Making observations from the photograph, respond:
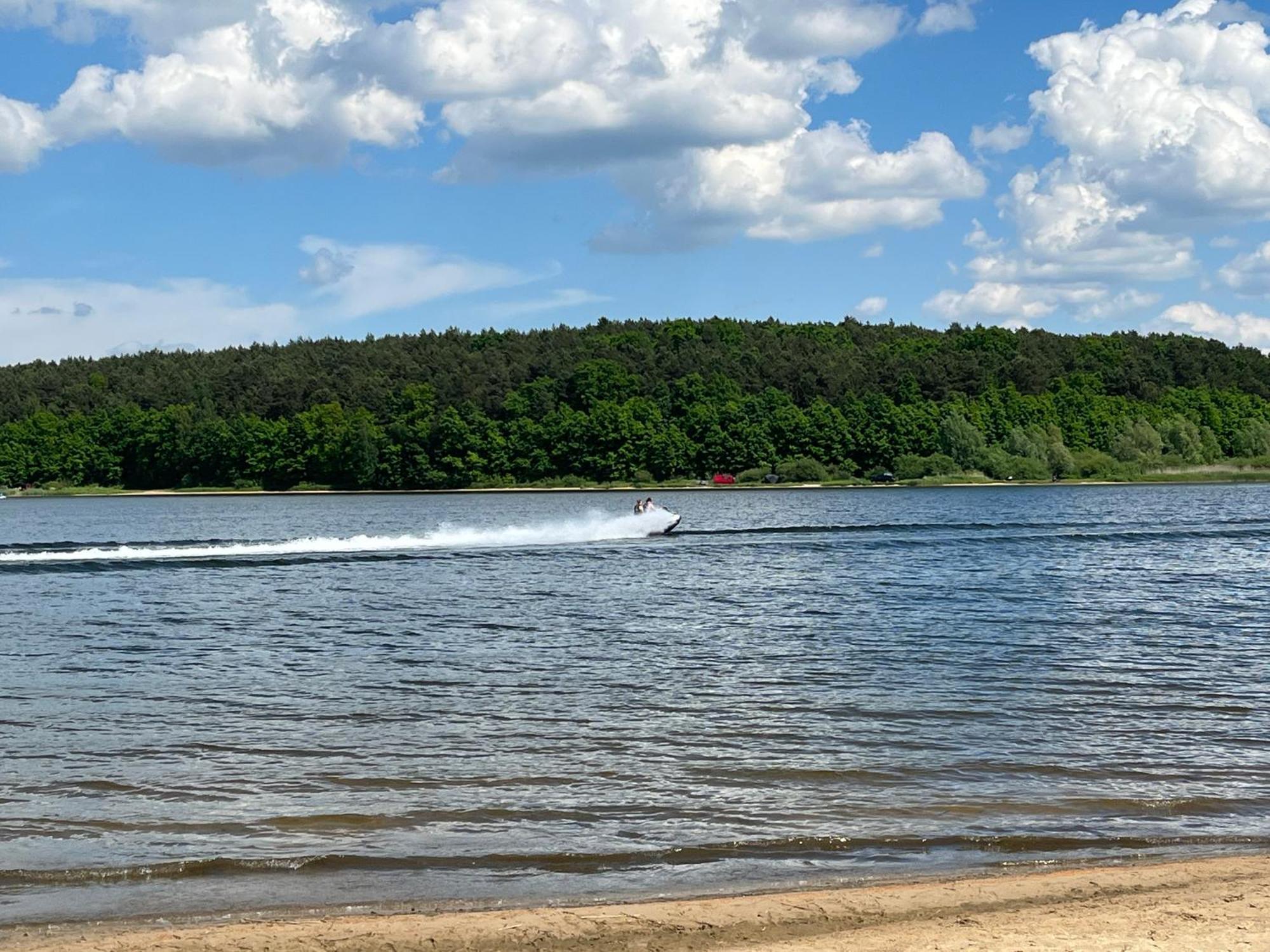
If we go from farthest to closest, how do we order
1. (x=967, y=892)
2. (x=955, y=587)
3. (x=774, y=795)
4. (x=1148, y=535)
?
(x=1148, y=535), (x=955, y=587), (x=774, y=795), (x=967, y=892)

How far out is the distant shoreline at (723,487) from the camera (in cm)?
17062

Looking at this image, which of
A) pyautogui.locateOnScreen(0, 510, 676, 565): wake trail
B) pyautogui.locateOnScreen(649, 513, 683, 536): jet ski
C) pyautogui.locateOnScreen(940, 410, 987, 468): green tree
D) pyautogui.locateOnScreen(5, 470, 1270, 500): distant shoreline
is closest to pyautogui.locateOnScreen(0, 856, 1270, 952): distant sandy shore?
pyautogui.locateOnScreen(0, 510, 676, 565): wake trail

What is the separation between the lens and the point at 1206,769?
16.4 m

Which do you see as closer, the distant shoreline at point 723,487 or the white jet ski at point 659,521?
the white jet ski at point 659,521

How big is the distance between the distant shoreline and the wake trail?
10119cm

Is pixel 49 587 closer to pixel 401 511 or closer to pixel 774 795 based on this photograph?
pixel 774 795

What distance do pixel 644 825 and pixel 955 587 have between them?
100.0 ft

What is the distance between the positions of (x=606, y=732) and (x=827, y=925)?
29.2 feet

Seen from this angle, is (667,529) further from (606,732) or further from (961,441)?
(961,441)

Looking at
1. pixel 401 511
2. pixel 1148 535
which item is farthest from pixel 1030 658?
pixel 401 511

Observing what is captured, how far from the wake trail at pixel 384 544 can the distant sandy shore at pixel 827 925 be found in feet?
161

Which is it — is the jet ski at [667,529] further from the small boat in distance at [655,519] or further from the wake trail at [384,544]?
the wake trail at [384,544]

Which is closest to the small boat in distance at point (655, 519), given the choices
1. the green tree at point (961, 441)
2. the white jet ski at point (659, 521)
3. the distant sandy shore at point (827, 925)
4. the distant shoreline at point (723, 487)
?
the white jet ski at point (659, 521)

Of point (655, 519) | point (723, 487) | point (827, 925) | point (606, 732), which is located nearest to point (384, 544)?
point (655, 519)
